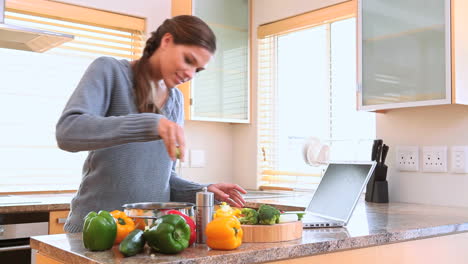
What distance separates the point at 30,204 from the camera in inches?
99.0

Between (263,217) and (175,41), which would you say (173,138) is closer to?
(263,217)

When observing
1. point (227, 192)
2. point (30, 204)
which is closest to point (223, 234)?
point (227, 192)

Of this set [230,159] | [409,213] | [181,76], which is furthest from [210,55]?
[230,159]

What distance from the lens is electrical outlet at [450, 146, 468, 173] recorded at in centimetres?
249

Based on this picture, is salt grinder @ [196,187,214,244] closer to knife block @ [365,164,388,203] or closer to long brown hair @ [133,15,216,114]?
long brown hair @ [133,15,216,114]

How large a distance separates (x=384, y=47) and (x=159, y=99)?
4.37 ft

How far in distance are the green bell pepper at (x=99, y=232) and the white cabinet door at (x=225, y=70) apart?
2185 millimetres

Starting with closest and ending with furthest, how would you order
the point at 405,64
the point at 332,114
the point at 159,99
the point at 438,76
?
the point at 159,99
the point at 438,76
the point at 405,64
the point at 332,114

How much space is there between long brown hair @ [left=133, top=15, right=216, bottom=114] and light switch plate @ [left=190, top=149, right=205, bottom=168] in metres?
1.97

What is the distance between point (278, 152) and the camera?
3703mm

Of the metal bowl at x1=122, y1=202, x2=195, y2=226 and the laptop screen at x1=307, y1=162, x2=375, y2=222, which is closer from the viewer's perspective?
the metal bowl at x1=122, y1=202, x2=195, y2=226

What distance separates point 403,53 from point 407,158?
1.82 feet

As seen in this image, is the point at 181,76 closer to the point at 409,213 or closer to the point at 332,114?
the point at 409,213

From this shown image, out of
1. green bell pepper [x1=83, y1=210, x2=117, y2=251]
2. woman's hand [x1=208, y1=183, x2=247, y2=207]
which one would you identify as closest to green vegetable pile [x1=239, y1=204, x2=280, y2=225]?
woman's hand [x1=208, y1=183, x2=247, y2=207]
